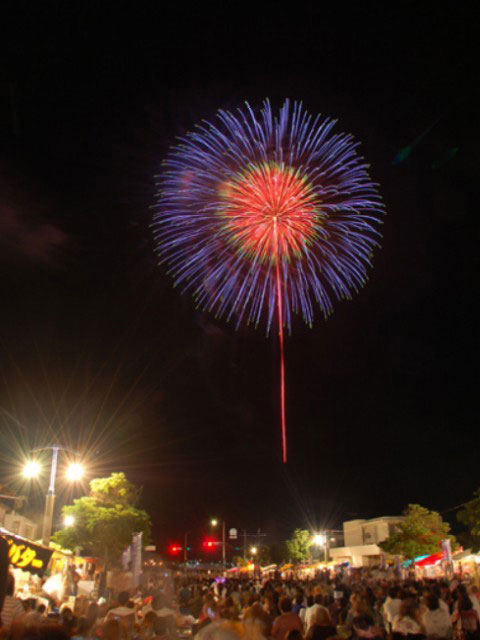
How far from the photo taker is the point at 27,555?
15.2m

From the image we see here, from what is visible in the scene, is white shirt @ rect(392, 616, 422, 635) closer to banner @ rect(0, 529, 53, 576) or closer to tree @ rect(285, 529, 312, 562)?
banner @ rect(0, 529, 53, 576)

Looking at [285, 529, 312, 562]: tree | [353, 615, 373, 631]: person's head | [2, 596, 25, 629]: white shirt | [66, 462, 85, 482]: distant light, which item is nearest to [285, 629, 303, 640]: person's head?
[353, 615, 373, 631]: person's head

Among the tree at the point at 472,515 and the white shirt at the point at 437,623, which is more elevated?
the tree at the point at 472,515

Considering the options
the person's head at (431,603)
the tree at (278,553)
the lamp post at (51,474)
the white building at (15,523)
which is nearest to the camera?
the person's head at (431,603)

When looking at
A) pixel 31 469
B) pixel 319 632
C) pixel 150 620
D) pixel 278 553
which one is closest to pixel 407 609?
pixel 319 632

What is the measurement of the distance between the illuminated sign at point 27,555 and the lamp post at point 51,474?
548 cm

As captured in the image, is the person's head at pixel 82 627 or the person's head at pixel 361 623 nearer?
the person's head at pixel 82 627

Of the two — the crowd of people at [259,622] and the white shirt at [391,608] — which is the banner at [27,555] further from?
the white shirt at [391,608]

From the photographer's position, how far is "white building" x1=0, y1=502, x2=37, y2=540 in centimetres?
4388

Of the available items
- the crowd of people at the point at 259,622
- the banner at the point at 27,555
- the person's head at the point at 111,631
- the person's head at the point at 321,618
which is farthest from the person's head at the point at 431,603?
the banner at the point at 27,555

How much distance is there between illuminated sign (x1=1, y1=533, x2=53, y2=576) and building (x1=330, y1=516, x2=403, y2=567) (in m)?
64.3

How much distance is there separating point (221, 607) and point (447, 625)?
4.97 m

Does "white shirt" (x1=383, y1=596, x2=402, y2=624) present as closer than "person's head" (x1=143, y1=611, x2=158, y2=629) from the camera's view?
Yes

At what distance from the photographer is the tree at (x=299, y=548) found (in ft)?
338
